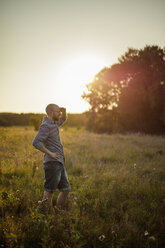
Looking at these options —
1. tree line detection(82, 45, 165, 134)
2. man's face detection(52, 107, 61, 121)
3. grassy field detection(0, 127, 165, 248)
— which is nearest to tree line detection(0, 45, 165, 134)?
tree line detection(82, 45, 165, 134)

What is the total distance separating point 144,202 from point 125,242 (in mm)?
1226

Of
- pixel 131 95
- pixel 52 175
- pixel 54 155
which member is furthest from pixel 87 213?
→ pixel 131 95

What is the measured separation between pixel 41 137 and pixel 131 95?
19.3 metres

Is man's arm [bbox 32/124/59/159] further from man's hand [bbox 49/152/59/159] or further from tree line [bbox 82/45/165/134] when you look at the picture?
tree line [bbox 82/45/165/134]

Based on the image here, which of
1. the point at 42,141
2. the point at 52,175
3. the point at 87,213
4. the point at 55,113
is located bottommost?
the point at 87,213

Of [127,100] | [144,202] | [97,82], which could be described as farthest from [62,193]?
[97,82]

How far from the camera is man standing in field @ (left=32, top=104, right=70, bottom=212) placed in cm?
259

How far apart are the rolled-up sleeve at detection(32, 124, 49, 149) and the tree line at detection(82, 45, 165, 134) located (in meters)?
18.2

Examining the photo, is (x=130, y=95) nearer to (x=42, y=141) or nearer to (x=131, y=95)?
(x=131, y=95)

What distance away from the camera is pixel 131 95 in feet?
66.4

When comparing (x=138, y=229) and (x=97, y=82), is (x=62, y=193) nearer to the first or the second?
(x=138, y=229)

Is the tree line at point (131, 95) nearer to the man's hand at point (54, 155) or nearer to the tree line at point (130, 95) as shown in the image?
the tree line at point (130, 95)

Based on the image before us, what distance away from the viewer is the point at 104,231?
2.47 meters

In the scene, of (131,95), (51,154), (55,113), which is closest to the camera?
(51,154)
